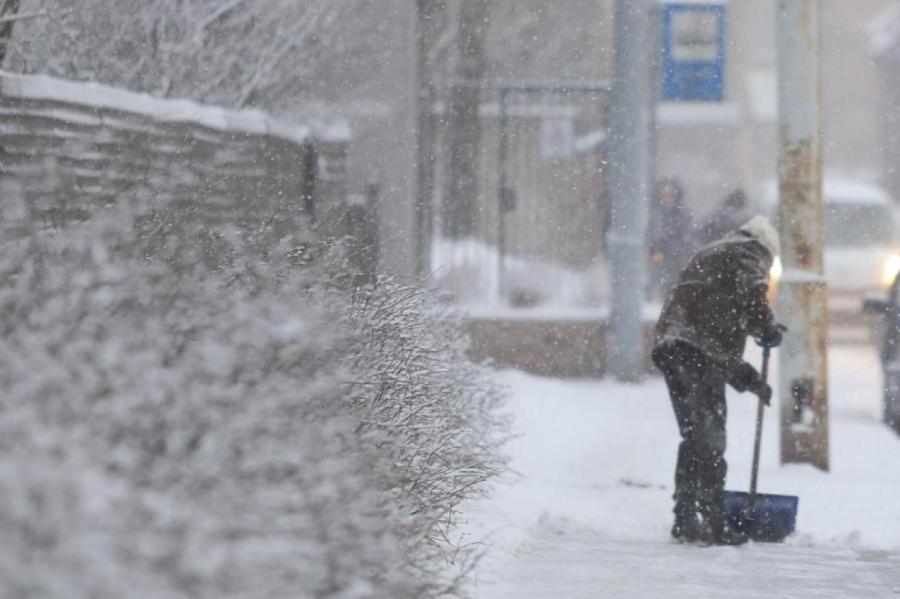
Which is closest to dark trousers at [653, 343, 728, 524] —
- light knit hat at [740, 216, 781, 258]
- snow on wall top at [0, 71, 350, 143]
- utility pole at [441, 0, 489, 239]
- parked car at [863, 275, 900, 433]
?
light knit hat at [740, 216, 781, 258]

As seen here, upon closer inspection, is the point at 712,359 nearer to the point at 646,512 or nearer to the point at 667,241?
the point at 646,512

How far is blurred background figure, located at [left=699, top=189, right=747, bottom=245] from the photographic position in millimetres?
16031

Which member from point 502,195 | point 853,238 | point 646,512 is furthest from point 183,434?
point 853,238

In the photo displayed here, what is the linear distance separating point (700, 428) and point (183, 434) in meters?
4.52

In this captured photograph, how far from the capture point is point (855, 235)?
21047 mm

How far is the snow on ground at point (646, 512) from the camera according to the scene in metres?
6.73

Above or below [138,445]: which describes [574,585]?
below

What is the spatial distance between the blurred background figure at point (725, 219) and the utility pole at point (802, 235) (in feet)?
19.4

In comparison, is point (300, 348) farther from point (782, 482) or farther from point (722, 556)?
point (782, 482)

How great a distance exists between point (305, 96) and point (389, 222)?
2304mm

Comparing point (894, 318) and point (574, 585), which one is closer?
point (574, 585)

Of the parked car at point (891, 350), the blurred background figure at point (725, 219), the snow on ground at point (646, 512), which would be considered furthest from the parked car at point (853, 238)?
the snow on ground at point (646, 512)

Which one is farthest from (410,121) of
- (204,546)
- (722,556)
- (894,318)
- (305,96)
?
(204,546)

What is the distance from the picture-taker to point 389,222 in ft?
48.4
